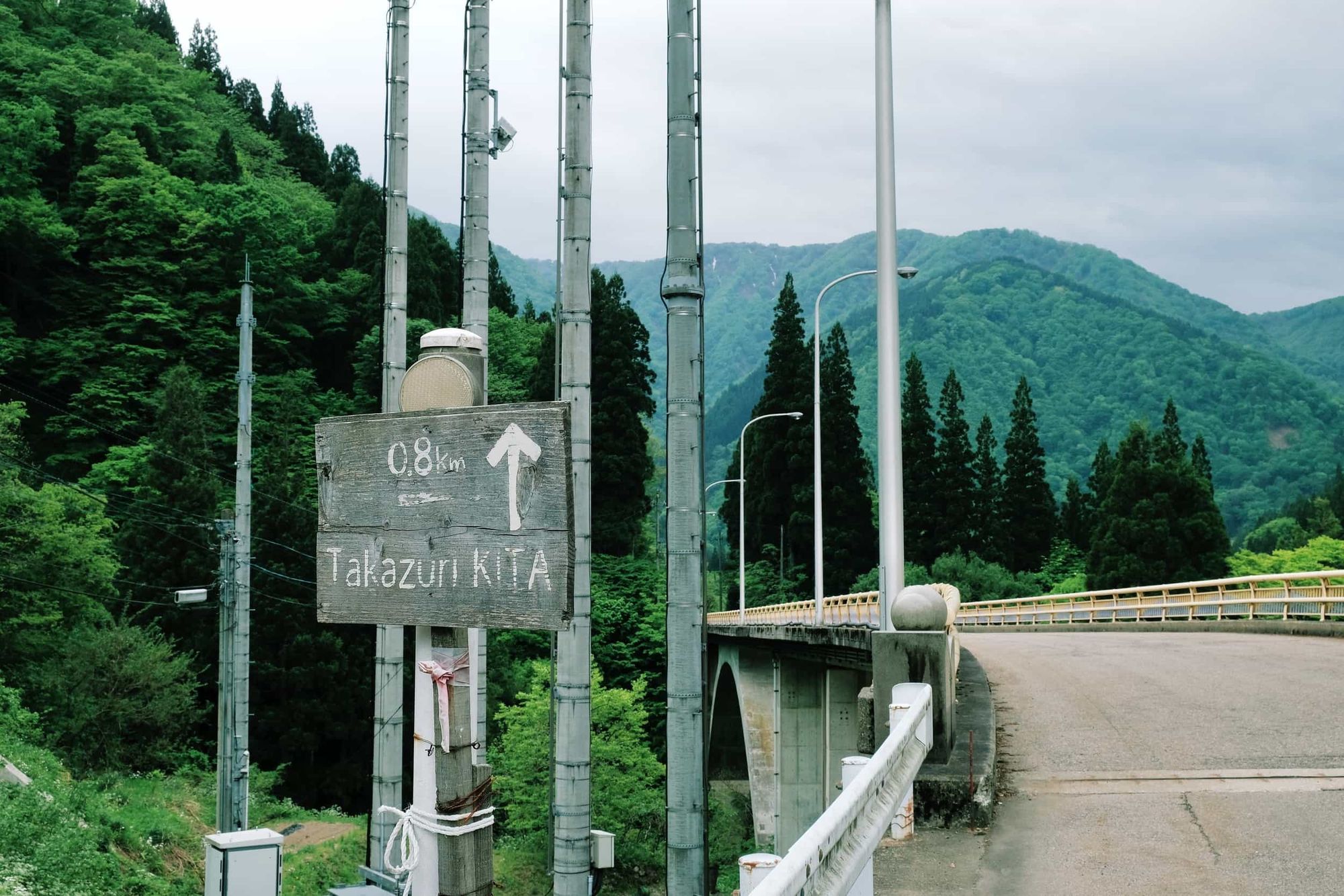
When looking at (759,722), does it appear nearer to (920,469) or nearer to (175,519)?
(175,519)

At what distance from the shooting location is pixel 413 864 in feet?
17.1

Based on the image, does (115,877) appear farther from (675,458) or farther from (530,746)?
(530,746)

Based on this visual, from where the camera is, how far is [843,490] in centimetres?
7450

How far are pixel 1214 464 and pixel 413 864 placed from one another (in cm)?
16277

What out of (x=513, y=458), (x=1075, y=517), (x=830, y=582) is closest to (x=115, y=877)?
(x=513, y=458)

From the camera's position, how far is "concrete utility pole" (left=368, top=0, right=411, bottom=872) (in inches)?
466

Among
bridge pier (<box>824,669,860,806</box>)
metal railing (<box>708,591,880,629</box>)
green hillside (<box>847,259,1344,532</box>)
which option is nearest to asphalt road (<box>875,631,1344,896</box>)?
metal railing (<box>708,591,880,629</box>)

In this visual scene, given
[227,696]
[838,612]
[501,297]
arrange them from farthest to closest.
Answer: [501,297] → [838,612] → [227,696]

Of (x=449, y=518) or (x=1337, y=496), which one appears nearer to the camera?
(x=449, y=518)

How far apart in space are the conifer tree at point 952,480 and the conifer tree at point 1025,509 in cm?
466

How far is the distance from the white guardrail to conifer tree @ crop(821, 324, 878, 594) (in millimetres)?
67439

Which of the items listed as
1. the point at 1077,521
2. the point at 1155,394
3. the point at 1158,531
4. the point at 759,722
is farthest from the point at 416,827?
the point at 1155,394

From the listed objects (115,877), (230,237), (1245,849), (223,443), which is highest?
(230,237)

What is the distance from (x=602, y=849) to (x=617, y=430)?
211 feet
